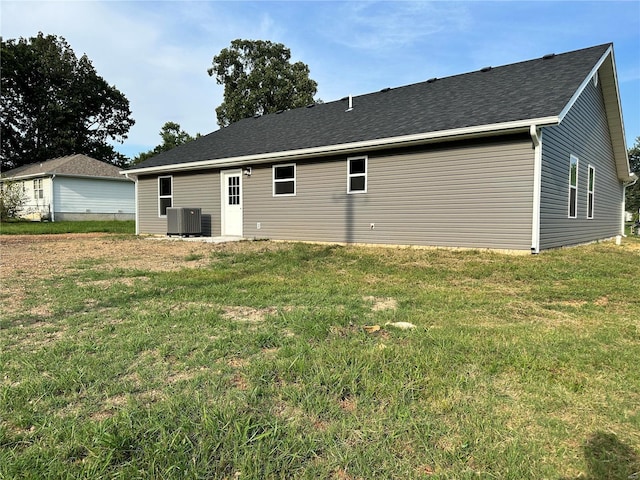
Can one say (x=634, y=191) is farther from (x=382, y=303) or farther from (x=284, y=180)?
(x=382, y=303)

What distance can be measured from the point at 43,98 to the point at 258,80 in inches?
758

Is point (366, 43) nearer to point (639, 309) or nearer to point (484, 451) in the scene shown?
point (639, 309)

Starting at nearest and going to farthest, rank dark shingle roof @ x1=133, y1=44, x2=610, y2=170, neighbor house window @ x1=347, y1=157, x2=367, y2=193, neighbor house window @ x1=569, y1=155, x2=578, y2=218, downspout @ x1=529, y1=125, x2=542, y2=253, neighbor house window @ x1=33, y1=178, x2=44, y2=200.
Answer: downspout @ x1=529, y1=125, x2=542, y2=253 < dark shingle roof @ x1=133, y1=44, x2=610, y2=170 < neighbor house window @ x1=569, y1=155, x2=578, y2=218 < neighbor house window @ x1=347, y1=157, x2=367, y2=193 < neighbor house window @ x1=33, y1=178, x2=44, y2=200

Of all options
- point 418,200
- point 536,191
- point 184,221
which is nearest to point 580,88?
point 536,191

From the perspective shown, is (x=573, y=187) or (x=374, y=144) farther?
(x=573, y=187)

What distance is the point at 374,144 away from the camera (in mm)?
9000

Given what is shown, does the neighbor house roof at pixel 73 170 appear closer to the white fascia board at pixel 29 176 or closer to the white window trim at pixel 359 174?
the white fascia board at pixel 29 176

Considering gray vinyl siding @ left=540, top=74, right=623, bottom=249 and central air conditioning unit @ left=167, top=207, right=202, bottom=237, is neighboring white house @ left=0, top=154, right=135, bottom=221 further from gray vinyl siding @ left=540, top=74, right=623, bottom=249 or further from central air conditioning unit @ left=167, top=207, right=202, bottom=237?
gray vinyl siding @ left=540, top=74, right=623, bottom=249

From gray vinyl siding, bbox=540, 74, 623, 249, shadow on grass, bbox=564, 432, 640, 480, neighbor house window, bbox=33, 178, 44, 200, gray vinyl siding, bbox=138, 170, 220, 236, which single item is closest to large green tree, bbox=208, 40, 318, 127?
neighbor house window, bbox=33, 178, 44, 200

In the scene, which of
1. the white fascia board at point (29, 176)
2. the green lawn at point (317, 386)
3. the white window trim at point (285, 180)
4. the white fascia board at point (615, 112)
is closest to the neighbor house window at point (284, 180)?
the white window trim at point (285, 180)

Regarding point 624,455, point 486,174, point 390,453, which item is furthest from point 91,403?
point 486,174

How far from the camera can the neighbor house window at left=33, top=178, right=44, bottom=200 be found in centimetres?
2300

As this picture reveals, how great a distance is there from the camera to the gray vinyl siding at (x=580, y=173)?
8133 millimetres

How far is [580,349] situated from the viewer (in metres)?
2.75
